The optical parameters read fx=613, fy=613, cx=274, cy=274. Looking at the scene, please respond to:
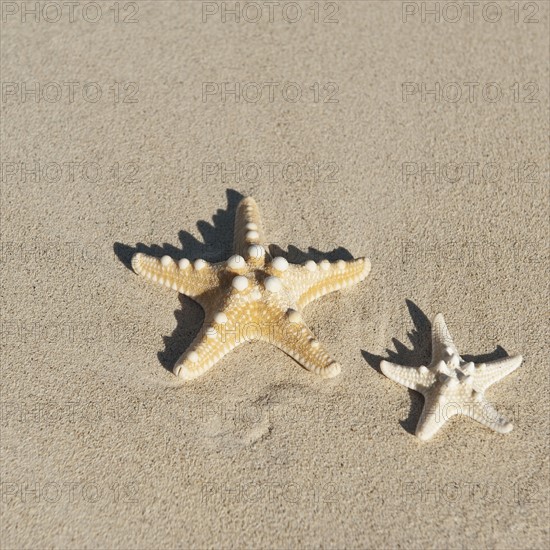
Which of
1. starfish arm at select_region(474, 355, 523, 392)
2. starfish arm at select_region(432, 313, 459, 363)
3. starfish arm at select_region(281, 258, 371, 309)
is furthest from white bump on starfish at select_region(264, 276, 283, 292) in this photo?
starfish arm at select_region(474, 355, 523, 392)

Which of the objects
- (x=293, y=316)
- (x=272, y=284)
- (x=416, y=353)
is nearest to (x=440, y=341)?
(x=416, y=353)

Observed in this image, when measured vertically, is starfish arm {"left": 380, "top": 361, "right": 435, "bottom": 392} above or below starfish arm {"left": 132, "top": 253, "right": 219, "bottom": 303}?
below

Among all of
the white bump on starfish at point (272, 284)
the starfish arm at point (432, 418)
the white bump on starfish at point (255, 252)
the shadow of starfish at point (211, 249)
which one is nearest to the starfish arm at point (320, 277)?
the white bump on starfish at point (272, 284)

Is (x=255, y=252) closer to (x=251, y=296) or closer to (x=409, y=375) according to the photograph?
(x=251, y=296)

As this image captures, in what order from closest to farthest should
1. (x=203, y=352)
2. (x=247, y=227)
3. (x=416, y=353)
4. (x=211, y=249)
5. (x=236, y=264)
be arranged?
1. (x=203, y=352)
2. (x=236, y=264)
3. (x=416, y=353)
4. (x=247, y=227)
5. (x=211, y=249)

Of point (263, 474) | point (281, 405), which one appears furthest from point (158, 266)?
point (263, 474)

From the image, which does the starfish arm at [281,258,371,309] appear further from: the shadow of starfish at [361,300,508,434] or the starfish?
the shadow of starfish at [361,300,508,434]

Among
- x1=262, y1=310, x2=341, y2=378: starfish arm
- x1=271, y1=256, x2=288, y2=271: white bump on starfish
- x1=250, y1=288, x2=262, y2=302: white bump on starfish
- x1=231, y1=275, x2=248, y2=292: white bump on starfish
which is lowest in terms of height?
x1=262, y1=310, x2=341, y2=378: starfish arm
